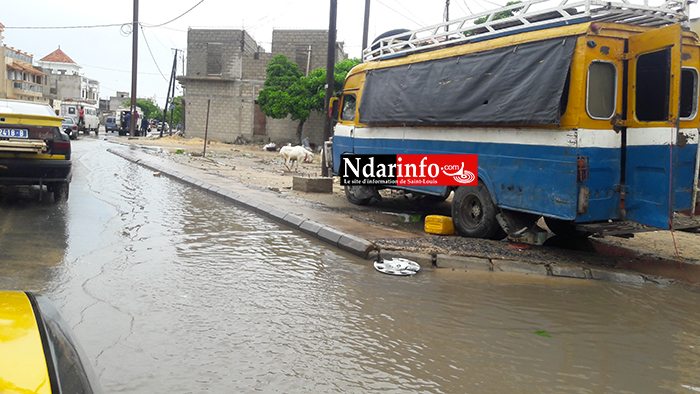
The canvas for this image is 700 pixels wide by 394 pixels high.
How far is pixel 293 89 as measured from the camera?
116 ft

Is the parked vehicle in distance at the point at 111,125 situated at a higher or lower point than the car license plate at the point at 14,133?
higher

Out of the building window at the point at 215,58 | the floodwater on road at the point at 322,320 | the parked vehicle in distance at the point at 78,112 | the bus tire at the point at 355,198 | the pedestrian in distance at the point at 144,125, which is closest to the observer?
the floodwater on road at the point at 322,320

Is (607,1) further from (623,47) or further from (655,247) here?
(655,247)

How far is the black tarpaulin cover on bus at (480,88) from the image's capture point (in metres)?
6.63

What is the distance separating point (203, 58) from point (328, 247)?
38259 millimetres

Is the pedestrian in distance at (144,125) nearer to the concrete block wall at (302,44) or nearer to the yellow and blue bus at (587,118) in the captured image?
the concrete block wall at (302,44)

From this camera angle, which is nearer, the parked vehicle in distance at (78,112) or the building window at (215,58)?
the building window at (215,58)

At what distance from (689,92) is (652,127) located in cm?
80

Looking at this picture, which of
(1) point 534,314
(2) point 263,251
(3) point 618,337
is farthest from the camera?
(2) point 263,251

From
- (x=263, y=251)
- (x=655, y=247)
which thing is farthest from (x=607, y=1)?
(x=263, y=251)

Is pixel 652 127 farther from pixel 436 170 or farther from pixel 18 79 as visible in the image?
pixel 18 79

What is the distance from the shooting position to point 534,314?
493cm

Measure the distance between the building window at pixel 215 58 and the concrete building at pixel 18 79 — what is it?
115ft

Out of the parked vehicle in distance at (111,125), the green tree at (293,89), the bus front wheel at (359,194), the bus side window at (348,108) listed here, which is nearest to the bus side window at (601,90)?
the bus front wheel at (359,194)
